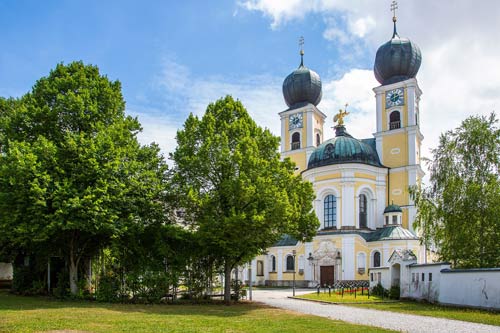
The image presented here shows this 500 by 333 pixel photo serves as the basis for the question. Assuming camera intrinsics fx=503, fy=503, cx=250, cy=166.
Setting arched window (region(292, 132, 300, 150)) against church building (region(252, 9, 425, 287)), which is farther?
arched window (region(292, 132, 300, 150))

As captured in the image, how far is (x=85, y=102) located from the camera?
78.3ft

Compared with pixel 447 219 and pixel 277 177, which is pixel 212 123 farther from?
pixel 447 219

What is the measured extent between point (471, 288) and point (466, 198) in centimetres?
618

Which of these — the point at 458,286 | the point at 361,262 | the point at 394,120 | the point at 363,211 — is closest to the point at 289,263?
Result: the point at 361,262

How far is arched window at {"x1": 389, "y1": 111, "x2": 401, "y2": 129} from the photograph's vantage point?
52.2 metres

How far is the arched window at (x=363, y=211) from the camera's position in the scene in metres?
48.4

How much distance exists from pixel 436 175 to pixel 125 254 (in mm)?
18143

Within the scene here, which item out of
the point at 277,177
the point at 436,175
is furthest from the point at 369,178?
the point at 277,177

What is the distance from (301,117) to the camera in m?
59.1

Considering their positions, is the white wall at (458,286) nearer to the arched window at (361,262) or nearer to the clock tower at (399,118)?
the arched window at (361,262)

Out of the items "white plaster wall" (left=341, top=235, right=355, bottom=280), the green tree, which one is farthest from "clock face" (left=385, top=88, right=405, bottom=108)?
the green tree

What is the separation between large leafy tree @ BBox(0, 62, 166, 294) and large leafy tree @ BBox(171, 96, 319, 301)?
212cm

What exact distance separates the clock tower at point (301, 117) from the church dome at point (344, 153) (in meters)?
6.37

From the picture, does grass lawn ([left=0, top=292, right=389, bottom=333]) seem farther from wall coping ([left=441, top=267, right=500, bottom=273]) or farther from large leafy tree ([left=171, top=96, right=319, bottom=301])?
wall coping ([left=441, top=267, right=500, bottom=273])
